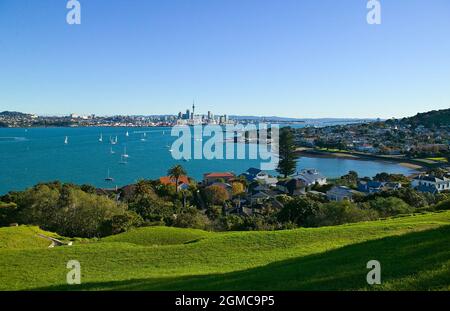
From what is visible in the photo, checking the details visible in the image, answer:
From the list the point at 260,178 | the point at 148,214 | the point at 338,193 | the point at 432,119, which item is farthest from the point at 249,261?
the point at 432,119

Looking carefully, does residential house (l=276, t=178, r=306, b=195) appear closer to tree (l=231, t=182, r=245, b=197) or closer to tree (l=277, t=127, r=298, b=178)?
tree (l=231, t=182, r=245, b=197)

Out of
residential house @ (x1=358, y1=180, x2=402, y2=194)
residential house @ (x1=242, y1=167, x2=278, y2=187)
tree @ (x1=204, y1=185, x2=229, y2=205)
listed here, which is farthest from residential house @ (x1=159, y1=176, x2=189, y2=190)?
residential house @ (x1=358, y1=180, x2=402, y2=194)

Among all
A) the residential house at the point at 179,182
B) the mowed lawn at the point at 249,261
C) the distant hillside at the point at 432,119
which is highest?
the distant hillside at the point at 432,119

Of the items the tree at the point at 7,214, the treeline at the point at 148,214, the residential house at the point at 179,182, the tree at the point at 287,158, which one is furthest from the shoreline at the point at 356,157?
the tree at the point at 7,214

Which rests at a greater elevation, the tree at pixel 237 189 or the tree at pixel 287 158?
the tree at pixel 287 158

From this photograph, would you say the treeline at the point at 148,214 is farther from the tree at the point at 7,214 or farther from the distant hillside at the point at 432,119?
the distant hillside at the point at 432,119
